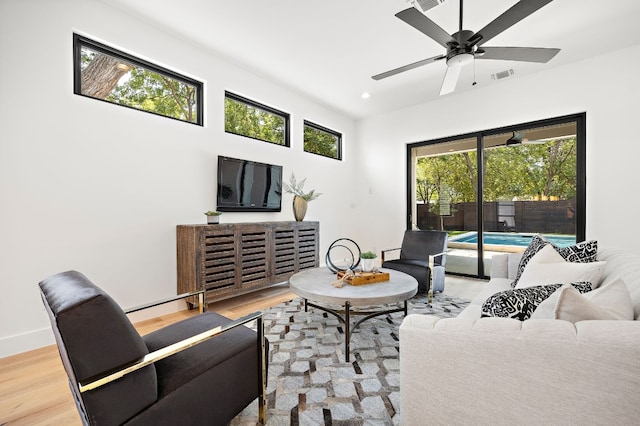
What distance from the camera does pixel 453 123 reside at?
187 inches

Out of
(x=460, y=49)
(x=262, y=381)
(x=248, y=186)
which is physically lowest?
(x=262, y=381)

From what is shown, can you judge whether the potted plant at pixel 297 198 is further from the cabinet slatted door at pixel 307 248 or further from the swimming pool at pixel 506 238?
the swimming pool at pixel 506 238

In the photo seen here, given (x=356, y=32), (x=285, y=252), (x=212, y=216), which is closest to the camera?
(x=356, y=32)

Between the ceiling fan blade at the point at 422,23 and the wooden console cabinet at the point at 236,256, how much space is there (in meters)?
2.53

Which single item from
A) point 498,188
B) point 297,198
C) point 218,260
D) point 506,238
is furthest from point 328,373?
point 498,188

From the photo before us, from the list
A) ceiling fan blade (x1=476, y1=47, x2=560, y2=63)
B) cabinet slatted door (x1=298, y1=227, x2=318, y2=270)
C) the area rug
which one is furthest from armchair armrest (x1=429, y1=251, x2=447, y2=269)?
ceiling fan blade (x1=476, y1=47, x2=560, y2=63)

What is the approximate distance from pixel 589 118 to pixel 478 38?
265 cm

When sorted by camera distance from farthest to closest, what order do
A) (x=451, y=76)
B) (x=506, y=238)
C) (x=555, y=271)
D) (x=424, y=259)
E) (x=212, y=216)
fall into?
(x=506, y=238), (x=424, y=259), (x=212, y=216), (x=451, y=76), (x=555, y=271)

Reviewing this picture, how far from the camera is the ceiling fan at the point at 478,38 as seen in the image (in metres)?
1.94

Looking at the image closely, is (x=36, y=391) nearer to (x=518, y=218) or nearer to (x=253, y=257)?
(x=253, y=257)

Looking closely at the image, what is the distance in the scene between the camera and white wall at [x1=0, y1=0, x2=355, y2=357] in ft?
7.33

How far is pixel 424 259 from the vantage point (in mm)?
3791

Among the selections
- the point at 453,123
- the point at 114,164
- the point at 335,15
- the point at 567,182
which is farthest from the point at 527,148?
the point at 114,164

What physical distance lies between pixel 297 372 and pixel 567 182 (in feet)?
14.2
